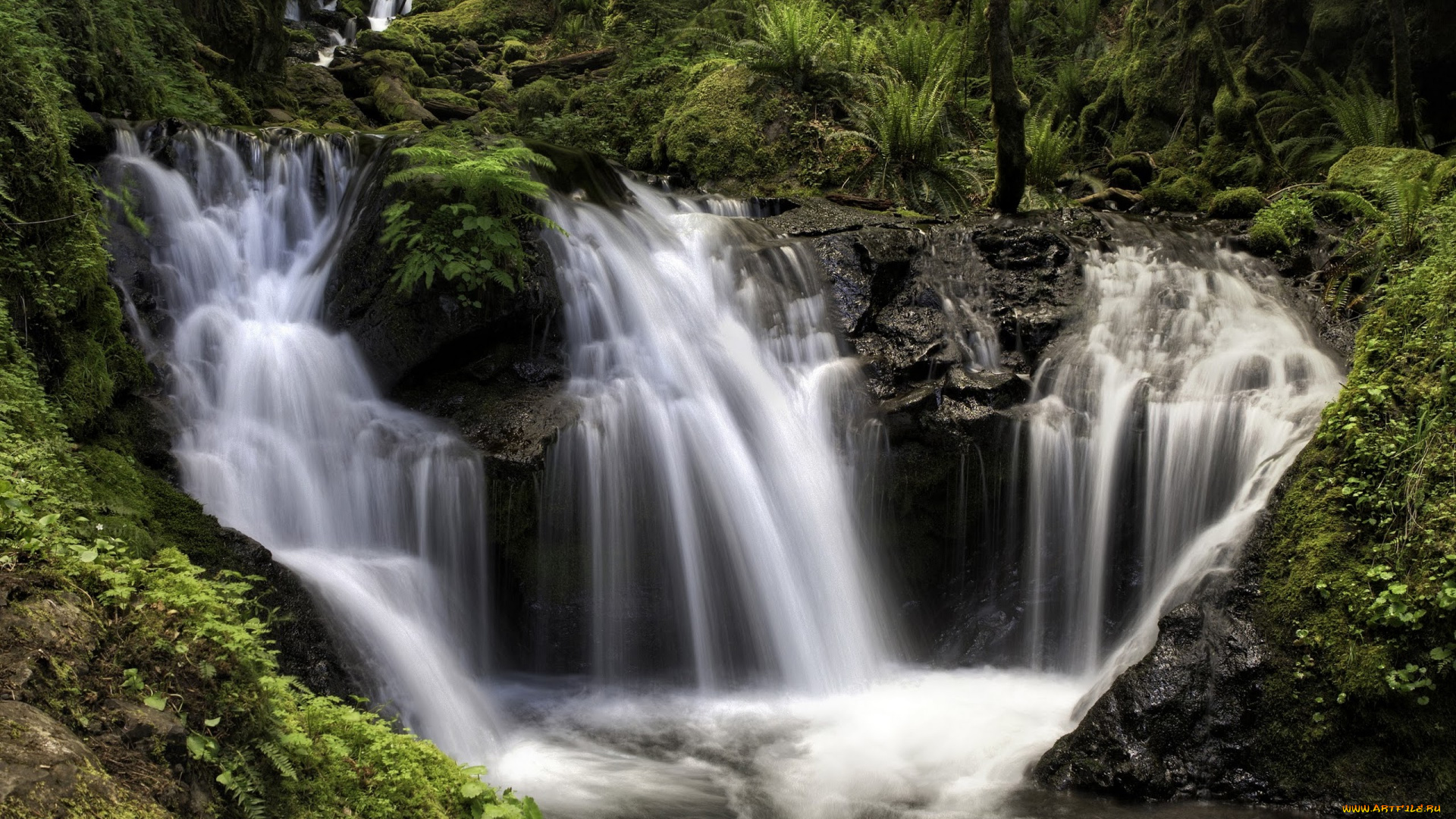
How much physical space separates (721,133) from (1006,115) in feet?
13.6

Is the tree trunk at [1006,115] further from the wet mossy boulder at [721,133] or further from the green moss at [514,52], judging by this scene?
the green moss at [514,52]

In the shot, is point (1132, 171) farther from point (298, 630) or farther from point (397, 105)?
point (298, 630)

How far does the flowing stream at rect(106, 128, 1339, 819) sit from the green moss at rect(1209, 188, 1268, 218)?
175 cm

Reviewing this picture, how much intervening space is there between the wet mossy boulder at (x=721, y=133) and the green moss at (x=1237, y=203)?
5.07 meters

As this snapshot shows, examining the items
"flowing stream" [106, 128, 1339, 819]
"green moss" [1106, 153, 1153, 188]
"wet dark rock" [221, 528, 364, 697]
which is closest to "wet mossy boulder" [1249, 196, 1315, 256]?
"flowing stream" [106, 128, 1339, 819]

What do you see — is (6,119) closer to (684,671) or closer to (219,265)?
(219,265)

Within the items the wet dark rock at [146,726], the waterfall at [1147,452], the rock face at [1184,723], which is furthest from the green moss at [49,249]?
the waterfall at [1147,452]

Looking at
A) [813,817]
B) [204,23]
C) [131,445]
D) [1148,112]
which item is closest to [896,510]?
[813,817]

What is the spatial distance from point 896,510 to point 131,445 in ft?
17.0

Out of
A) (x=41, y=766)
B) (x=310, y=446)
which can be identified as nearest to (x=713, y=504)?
(x=310, y=446)

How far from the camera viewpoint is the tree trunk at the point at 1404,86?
902 cm

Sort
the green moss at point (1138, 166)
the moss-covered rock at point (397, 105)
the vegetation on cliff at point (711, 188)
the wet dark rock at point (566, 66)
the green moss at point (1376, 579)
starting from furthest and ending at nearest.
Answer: the wet dark rock at point (566, 66) < the moss-covered rock at point (397, 105) < the green moss at point (1138, 166) < the green moss at point (1376, 579) < the vegetation on cliff at point (711, 188)

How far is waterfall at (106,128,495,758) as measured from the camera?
18.0 ft

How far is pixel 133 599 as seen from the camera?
2826 millimetres
